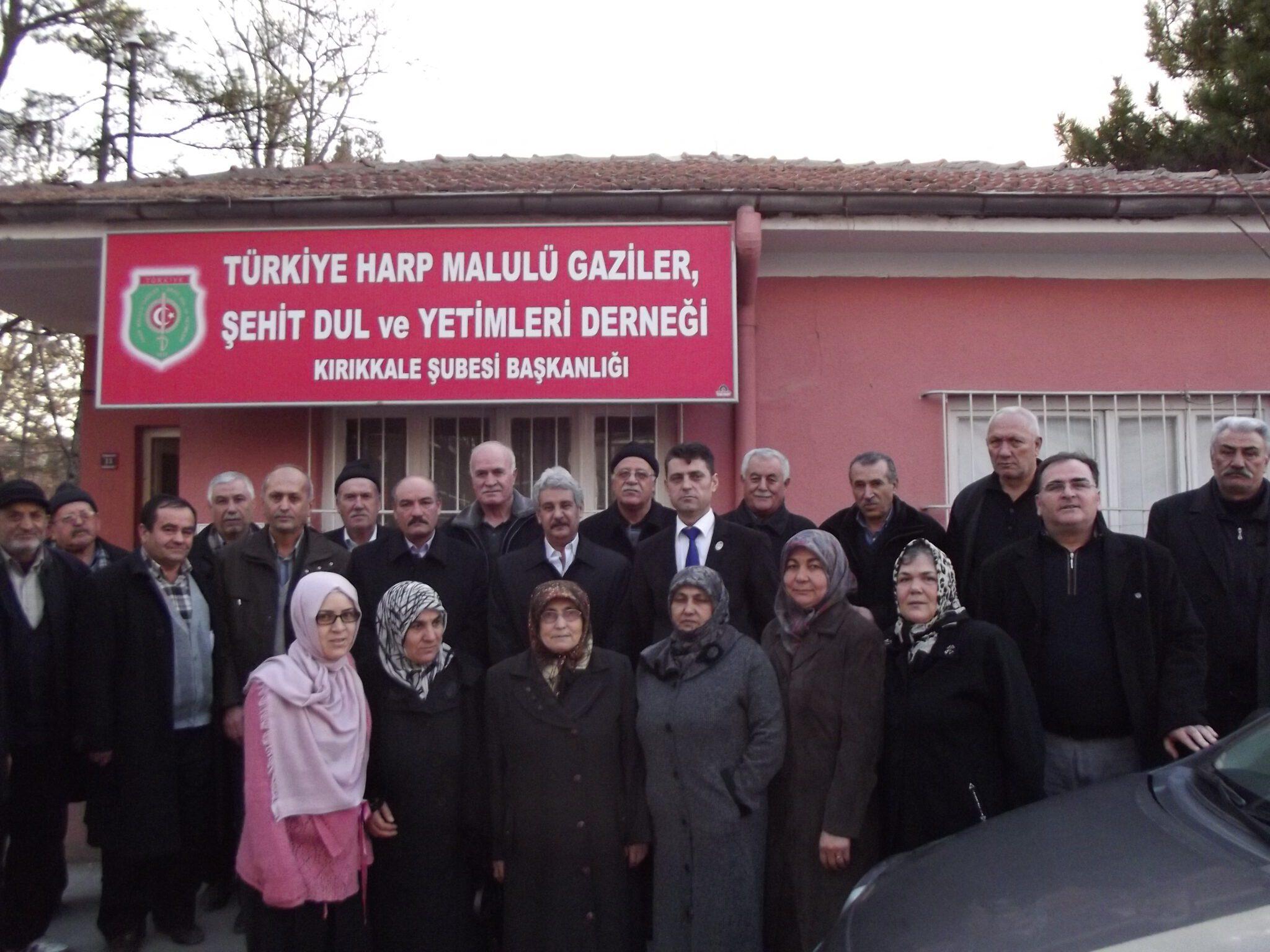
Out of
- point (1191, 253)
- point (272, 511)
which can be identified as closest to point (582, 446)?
point (272, 511)

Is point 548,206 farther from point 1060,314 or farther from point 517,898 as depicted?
point 517,898

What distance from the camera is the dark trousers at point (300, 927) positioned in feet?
10.8

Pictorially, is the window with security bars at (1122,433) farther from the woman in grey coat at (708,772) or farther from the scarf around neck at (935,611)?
the woman in grey coat at (708,772)

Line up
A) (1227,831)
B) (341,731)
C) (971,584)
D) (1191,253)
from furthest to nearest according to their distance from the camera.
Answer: (1191,253)
(971,584)
(341,731)
(1227,831)

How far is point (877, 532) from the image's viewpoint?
4527mm

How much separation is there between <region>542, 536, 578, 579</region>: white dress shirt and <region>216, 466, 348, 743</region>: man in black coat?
91 cm

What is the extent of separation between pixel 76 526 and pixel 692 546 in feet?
9.82

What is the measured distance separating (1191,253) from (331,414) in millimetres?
5770

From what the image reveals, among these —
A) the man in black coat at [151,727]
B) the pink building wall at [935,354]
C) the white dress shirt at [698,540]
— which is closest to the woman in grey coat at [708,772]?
the white dress shirt at [698,540]

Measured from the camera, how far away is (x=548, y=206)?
245 inches

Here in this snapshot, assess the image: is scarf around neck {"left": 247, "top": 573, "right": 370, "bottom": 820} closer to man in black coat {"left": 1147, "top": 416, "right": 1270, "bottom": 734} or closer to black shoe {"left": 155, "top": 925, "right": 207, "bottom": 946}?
black shoe {"left": 155, "top": 925, "right": 207, "bottom": 946}

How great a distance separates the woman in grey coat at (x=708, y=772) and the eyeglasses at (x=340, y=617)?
3.35 feet

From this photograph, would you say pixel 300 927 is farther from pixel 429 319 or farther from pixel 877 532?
pixel 429 319

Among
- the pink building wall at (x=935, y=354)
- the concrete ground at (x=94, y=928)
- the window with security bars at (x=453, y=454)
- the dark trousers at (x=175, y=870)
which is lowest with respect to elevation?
the concrete ground at (x=94, y=928)
